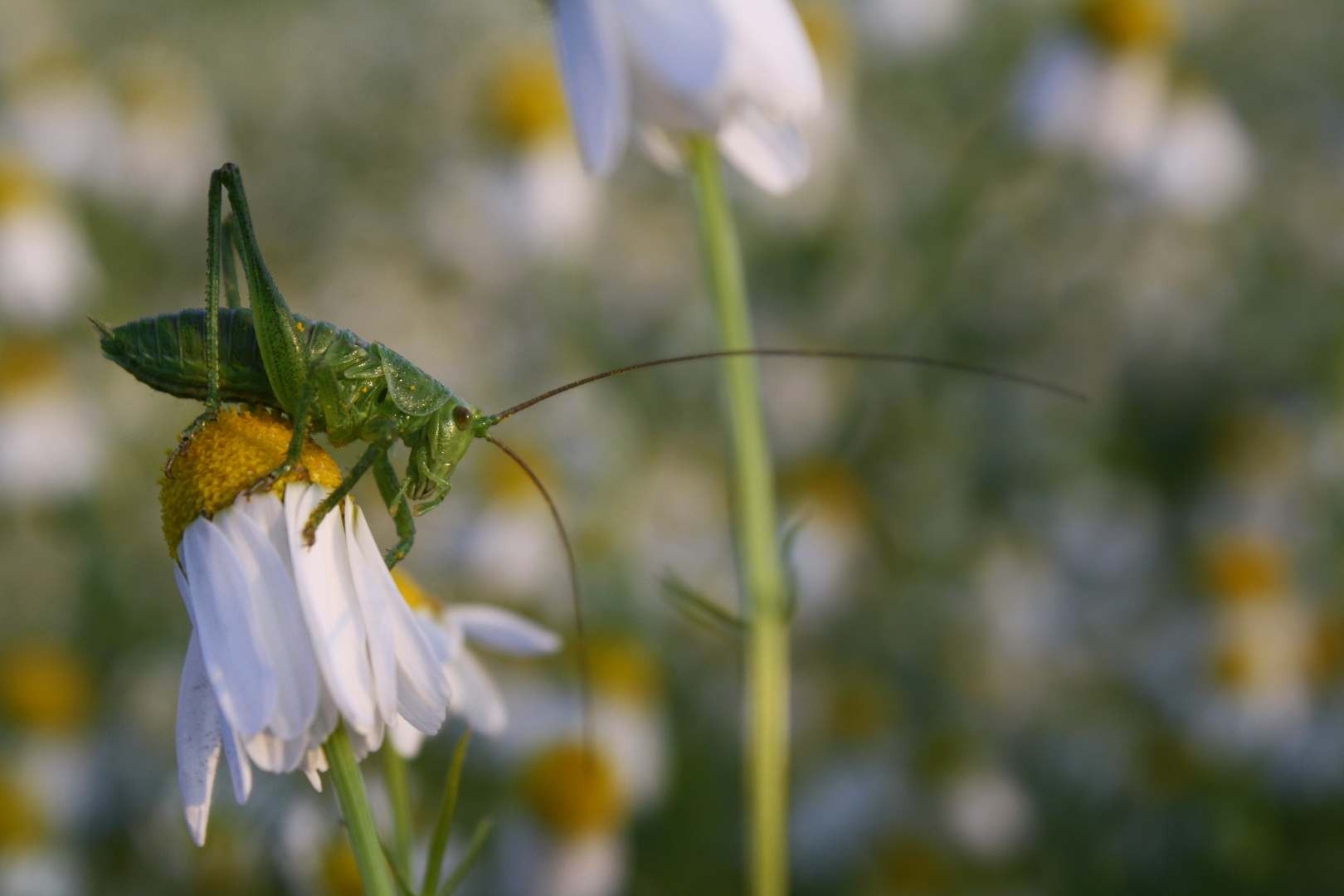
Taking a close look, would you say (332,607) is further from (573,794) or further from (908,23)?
(908,23)

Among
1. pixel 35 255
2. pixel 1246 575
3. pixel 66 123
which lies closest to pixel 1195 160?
pixel 1246 575

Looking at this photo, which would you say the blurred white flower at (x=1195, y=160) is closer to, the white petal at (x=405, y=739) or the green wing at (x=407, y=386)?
the green wing at (x=407, y=386)

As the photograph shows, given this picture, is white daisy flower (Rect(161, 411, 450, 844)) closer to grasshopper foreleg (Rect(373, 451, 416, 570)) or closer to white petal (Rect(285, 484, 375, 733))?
white petal (Rect(285, 484, 375, 733))

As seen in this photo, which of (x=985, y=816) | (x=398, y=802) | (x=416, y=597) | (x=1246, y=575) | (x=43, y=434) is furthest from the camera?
(x=43, y=434)

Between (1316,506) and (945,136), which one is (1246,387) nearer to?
(1316,506)

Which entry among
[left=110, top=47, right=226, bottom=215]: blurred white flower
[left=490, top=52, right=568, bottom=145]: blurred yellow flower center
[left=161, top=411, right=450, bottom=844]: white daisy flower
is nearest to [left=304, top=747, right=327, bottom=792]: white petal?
[left=161, top=411, right=450, bottom=844]: white daisy flower

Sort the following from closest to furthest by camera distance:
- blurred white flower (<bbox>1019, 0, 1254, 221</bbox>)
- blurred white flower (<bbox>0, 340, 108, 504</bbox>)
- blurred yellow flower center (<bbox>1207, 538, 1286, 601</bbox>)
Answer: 1. blurred yellow flower center (<bbox>1207, 538, 1286, 601</bbox>)
2. blurred white flower (<bbox>1019, 0, 1254, 221</bbox>)
3. blurred white flower (<bbox>0, 340, 108, 504</bbox>)

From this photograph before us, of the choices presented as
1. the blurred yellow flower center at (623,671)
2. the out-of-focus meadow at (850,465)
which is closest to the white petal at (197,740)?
the out-of-focus meadow at (850,465)
